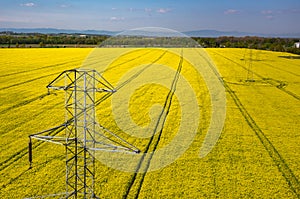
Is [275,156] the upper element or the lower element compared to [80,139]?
lower

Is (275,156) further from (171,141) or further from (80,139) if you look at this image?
(80,139)

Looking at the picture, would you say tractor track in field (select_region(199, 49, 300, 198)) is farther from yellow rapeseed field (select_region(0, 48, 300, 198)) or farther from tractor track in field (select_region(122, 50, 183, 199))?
tractor track in field (select_region(122, 50, 183, 199))

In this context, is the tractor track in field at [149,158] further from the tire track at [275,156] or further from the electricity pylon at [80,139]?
the tire track at [275,156]

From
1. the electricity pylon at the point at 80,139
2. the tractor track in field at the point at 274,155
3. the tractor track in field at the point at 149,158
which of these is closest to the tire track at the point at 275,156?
the tractor track in field at the point at 274,155

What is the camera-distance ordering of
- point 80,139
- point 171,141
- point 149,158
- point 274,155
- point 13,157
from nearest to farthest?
point 80,139 < point 13,157 < point 149,158 < point 274,155 < point 171,141

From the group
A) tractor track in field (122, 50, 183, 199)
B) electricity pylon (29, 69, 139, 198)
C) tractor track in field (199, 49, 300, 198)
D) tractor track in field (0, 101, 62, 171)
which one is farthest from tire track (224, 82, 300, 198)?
tractor track in field (0, 101, 62, 171)

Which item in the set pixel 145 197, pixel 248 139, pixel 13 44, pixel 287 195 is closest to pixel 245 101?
pixel 248 139

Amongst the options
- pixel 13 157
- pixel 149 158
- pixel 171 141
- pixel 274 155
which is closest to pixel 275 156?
pixel 274 155

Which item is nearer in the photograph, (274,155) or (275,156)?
(275,156)

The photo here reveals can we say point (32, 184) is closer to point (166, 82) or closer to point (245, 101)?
point (245, 101)
